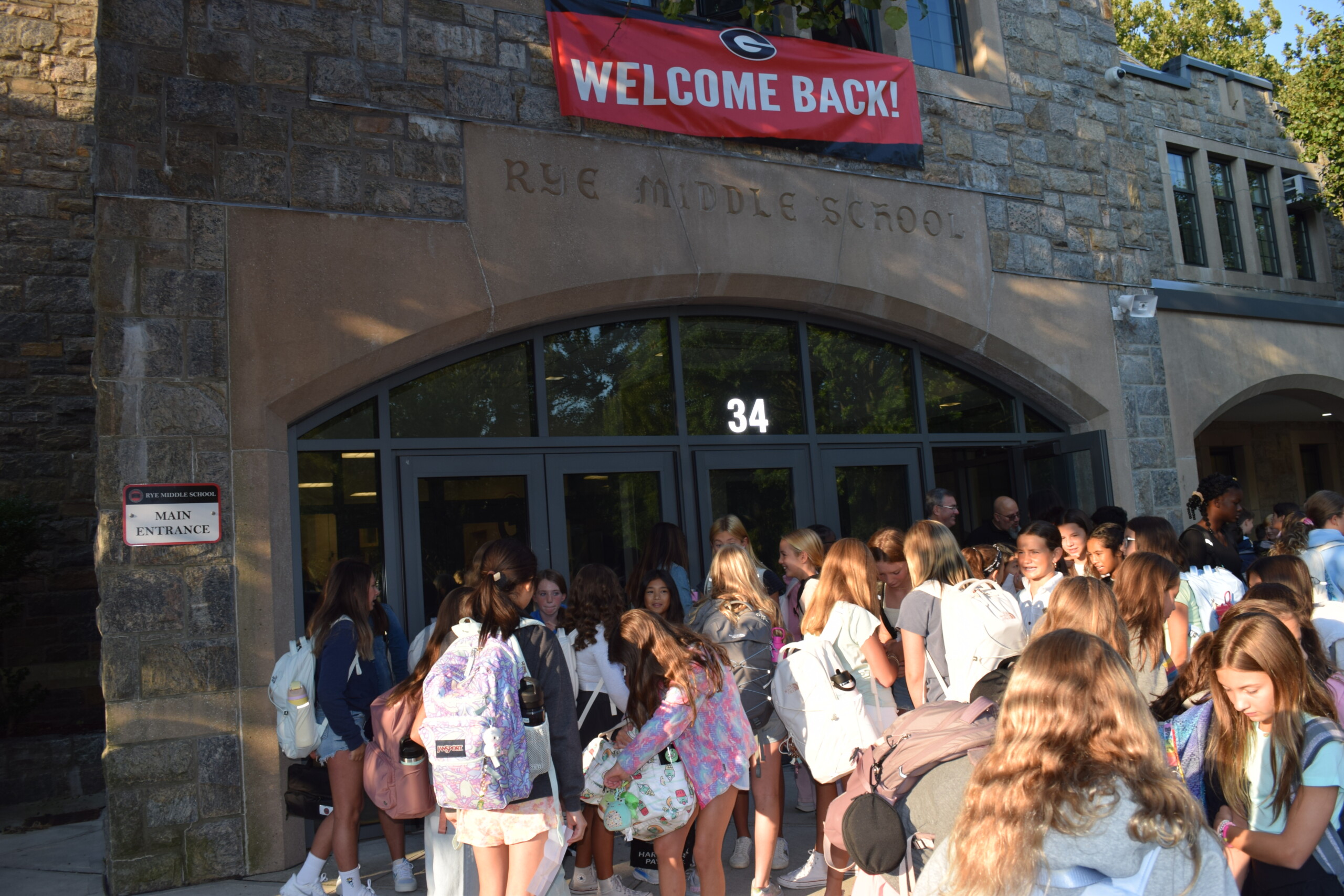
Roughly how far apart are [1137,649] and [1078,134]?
6.61 m

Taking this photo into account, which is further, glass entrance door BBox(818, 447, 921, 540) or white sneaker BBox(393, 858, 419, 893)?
glass entrance door BBox(818, 447, 921, 540)

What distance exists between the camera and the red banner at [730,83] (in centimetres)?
714

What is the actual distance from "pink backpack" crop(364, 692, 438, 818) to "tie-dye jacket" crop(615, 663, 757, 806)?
2.80ft

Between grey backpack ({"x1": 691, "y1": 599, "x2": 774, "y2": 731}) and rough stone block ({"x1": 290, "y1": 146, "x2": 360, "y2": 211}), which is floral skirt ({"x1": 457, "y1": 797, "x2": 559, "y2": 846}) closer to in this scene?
grey backpack ({"x1": 691, "y1": 599, "x2": 774, "y2": 731})

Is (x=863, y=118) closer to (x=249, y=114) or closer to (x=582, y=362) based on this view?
(x=582, y=362)

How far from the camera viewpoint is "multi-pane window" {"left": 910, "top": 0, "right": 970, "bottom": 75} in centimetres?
891

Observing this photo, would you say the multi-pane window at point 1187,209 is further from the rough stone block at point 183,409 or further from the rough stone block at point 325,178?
the rough stone block at point 183,409

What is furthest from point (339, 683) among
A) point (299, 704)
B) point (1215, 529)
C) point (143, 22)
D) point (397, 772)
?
point (1215, 529)

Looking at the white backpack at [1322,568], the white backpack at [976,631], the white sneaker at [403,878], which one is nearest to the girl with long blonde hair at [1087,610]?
the white backpack at [976,631]

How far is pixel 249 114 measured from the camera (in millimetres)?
6125

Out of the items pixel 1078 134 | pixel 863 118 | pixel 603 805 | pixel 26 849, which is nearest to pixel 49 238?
pixel 26 849

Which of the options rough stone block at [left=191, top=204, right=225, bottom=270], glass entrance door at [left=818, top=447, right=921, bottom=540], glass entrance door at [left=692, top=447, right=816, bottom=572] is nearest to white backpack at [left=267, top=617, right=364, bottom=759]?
rough stone block at [left=191, top=204, right=225, bottom=270]

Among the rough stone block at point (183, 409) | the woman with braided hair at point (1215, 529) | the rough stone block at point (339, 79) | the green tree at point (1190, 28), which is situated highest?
the green tree at point (1190, 28)

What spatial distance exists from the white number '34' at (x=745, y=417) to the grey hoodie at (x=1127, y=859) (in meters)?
5.90
